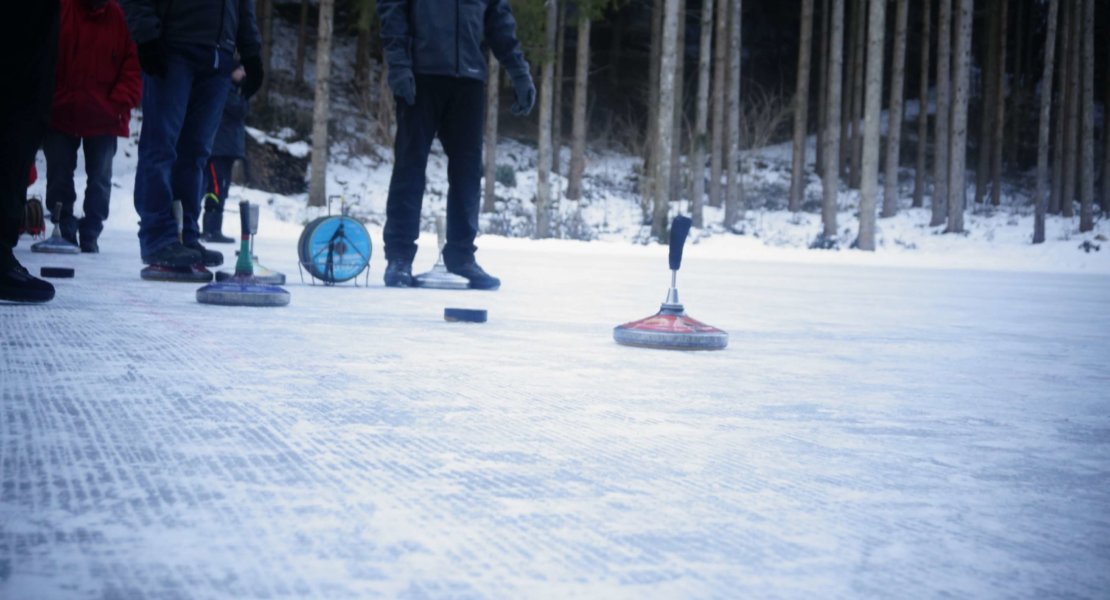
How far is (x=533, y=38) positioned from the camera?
2219cm

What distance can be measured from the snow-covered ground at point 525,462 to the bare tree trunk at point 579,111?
21.1 m

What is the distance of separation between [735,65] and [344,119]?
1189 centimetres

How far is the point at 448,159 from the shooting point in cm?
619

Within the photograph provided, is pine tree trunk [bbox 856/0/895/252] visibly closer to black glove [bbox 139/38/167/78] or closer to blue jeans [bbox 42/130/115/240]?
blue jeans [bbox 42/130/115/240]

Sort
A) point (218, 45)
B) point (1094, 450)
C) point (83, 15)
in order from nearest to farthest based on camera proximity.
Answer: point (1094, 450) → point (218, 45) → point (83, 15)

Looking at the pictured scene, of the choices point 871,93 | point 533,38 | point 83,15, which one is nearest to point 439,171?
point 533,38

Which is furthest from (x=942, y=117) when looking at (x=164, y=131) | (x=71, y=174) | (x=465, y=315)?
(x=465, y=315)

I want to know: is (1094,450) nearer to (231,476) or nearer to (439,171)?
(231,476)

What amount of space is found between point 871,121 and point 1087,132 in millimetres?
8292

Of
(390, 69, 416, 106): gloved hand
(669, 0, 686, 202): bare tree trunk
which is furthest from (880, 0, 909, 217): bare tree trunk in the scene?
(390, 69, 416, 106): gloved hand

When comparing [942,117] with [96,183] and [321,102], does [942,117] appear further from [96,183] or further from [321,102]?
[96,183]

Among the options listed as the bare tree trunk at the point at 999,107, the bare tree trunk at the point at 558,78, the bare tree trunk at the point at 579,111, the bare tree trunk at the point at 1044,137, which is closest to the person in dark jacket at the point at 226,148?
the bare tree trunk at the point at 579,111

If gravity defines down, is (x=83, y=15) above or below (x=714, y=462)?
above

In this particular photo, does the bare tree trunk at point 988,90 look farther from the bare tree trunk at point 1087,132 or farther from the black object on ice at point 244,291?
the black object on ice at point 244,291
